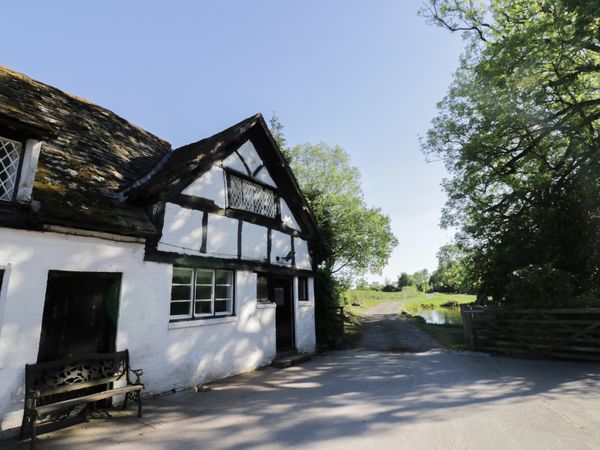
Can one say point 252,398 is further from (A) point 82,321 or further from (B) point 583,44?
(B) point 583,44

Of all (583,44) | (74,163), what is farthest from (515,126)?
(74,163)

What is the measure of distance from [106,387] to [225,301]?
3340 millimetres

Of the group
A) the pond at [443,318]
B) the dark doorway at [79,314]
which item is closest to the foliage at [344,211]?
the pond at [443,318]

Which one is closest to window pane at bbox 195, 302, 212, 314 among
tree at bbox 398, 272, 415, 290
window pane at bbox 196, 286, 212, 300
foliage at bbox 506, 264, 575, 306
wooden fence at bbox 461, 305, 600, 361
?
window pane at bbox 196, 286, 212, 300

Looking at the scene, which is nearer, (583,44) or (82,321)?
(82,321)

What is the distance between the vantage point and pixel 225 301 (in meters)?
8.63

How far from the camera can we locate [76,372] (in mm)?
5230

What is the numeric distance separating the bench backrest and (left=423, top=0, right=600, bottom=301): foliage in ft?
37.2

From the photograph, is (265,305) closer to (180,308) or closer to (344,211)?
(180,308)

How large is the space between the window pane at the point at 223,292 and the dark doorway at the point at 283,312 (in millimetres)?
1884

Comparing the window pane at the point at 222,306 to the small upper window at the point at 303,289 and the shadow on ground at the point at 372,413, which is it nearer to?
the shadow on ground at the point at 372,413

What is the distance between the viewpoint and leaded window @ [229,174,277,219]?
9.45 meters

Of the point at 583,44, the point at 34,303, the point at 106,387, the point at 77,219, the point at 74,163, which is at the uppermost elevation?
the point at 583,44

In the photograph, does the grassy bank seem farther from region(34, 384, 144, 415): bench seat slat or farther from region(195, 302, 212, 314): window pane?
region(34, 384, 144, 415): bench seat slat
